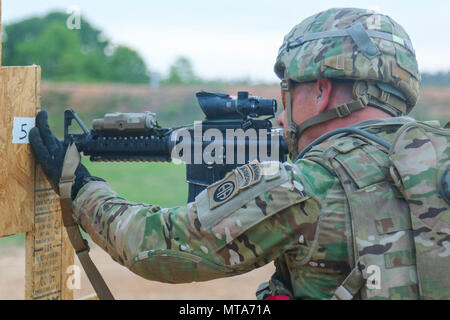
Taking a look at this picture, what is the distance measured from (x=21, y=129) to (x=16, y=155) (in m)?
0.15

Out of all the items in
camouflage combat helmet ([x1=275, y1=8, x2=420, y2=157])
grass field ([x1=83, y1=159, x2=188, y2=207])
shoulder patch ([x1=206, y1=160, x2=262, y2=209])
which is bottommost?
grass field ([x1=83, y1=159, x2=188, y2=207])

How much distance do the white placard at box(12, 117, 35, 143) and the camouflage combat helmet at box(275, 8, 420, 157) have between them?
149cm

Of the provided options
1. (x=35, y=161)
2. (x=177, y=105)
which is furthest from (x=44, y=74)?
(x=35, y=161)

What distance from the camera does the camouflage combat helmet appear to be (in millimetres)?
2275

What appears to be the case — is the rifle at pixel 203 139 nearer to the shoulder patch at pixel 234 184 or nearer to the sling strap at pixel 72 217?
the sling strap at pixel 72 217

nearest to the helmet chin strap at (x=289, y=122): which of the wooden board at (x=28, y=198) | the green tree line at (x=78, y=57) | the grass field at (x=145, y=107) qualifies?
the wooden board at (x=28, y=198)

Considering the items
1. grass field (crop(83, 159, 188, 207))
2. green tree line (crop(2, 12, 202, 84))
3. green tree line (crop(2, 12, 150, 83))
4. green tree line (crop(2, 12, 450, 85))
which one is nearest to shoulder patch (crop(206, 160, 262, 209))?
grass field (crop(83, 159, 188, 207))

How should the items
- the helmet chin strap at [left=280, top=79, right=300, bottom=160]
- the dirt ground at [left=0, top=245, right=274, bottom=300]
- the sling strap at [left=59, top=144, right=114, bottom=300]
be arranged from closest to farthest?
the helmet chin strap at [left=280, top=79, right=300, bottom=160] → the sling strap at [left=59, top=144, right=114, bottom=300] → the dirt ground at [left=0, top=245, right=274, bottom=300]

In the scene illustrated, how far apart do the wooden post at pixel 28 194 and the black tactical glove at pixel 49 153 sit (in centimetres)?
6

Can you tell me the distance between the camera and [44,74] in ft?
101

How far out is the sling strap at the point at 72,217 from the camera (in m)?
2.61

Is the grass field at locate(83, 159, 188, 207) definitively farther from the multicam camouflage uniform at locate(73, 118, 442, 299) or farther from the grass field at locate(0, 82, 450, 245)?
the multicam camouflage uniform at locate(73, 118, 442, 299)
